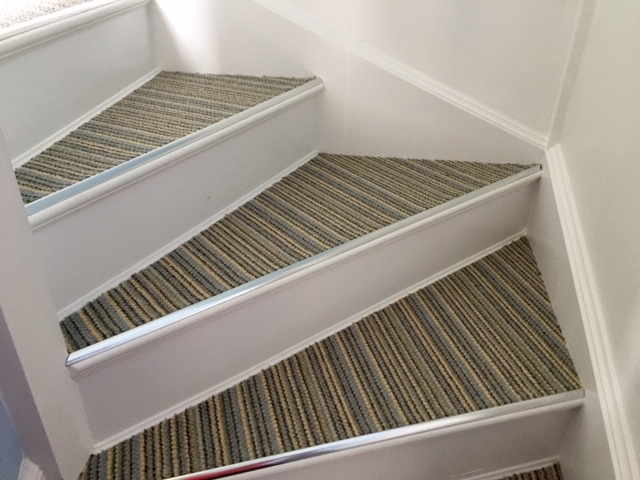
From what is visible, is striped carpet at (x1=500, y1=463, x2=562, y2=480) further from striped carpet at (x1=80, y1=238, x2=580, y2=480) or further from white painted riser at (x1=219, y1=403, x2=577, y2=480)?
striped carpet at (x1=80, y1=238, x2=580, y2=480)

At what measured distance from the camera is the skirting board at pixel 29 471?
89cm

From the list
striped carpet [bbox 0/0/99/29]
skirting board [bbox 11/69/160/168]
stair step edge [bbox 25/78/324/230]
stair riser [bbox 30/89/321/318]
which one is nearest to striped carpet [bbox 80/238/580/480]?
stair riser [bbox 30/89/321/318]

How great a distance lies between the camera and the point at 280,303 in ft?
3.66

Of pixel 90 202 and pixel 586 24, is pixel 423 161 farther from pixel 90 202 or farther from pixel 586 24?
pixel 90 202

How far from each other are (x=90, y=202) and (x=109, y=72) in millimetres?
576

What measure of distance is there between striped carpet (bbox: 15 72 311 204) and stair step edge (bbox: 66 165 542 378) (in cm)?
31

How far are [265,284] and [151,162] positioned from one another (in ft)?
1.11

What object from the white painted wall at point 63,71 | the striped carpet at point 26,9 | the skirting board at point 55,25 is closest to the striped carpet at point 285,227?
the white painted wall at point 63,71

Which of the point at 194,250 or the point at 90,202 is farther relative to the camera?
the point at 194,250

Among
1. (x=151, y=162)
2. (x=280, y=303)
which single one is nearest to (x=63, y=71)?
(x=151, y=162)

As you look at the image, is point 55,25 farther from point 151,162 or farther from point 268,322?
point 268,322

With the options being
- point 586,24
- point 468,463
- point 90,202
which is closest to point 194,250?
point 90,202

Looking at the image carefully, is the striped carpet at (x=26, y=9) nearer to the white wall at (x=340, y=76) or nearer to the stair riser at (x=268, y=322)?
the white wall at (x=340, y=76)

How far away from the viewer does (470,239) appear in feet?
4.50
